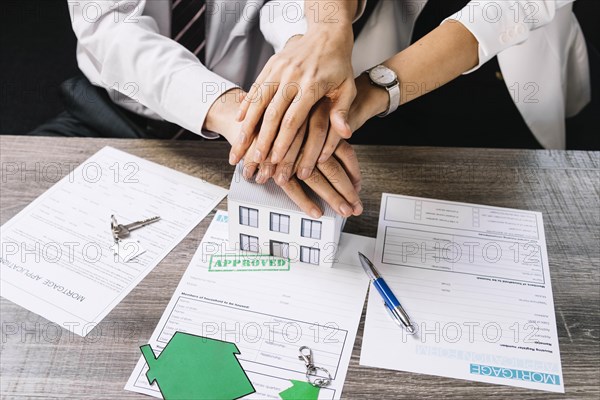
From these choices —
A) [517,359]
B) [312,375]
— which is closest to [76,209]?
[312,375]

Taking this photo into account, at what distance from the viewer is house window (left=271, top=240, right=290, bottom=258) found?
2.95ft

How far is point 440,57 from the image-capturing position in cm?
111

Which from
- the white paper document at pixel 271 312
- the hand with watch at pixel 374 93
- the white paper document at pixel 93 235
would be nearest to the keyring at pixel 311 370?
the white paper document at pixel 271 312

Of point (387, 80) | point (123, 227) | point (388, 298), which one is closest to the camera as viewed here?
point (388, 298)

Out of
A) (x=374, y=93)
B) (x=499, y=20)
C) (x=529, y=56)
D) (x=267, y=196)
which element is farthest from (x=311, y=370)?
(x=529, y=56)

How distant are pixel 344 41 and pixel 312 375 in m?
0.61

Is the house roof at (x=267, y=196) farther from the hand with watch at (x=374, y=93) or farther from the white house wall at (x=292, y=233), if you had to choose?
the hand with watch at (x=374, y=93)

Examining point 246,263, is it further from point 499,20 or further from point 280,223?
point 499,20

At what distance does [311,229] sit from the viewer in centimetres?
87

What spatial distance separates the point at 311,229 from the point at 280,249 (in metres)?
0.07

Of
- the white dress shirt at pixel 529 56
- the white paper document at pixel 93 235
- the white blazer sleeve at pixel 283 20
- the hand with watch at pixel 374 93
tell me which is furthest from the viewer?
the white dress shirt at pixel 529 56

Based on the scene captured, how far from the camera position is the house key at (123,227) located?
36.8 inches

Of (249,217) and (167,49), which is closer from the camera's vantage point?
(249,217)

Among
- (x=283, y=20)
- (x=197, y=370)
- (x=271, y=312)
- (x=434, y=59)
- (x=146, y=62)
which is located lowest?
(x=197, y=370)
